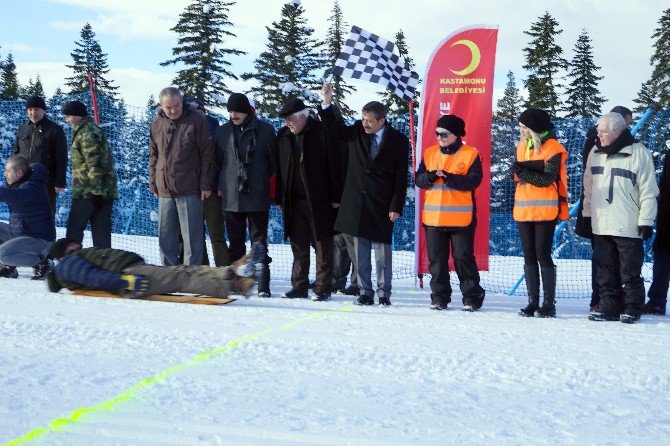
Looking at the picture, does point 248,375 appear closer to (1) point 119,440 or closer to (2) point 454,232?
(1) point 119,440

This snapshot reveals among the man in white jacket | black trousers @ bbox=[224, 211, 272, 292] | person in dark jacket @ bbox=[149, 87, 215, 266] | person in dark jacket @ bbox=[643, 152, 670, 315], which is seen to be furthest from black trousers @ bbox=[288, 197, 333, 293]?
person in dark jacket @ bbox=[643, 152, 670, 315]

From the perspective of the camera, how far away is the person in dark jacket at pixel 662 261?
575 centimetres

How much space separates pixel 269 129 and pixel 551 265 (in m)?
2.77

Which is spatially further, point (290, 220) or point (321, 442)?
point (290, 220)

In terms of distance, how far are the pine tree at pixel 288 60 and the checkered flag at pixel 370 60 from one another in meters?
27.2

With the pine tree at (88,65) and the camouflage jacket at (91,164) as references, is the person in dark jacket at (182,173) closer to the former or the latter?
the camouflage jacket at (91,164)

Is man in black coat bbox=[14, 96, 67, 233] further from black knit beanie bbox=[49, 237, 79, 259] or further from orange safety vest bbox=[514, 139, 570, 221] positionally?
orange safety vest bbox=[514, 139, 570, 221]

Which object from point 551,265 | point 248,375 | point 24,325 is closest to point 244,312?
point 24,325

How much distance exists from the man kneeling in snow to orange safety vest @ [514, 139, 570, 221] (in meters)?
2.14

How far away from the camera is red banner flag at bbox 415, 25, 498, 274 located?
657cm

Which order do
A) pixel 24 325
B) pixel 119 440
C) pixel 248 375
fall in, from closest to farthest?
pixel 119 440 → pixel 248 375 → pixel 24 325

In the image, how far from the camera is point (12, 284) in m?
5.87

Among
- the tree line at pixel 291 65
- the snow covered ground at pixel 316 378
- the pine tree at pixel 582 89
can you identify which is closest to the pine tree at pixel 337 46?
the tree line at pixel 291 65

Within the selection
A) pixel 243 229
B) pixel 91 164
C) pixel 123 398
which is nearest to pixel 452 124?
pixel 243 229
